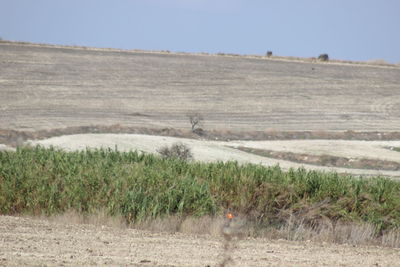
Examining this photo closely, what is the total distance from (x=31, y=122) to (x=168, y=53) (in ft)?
120

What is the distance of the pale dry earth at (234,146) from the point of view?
37166mm

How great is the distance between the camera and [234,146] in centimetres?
4294

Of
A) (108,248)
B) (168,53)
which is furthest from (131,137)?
(168,53)

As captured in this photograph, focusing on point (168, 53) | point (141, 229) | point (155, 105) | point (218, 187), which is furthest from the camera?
point (168, 53)

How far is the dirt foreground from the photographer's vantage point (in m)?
12.2

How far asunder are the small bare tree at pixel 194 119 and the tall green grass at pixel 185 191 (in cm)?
2569

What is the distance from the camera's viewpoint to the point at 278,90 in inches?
2420

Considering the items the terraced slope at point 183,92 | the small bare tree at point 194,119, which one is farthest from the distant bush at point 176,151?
the small bare tree at point 194,119

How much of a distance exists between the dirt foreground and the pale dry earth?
2017cm

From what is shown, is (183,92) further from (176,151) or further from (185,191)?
(185,191)

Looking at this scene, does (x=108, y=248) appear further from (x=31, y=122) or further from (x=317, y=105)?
(x=317, y=105)

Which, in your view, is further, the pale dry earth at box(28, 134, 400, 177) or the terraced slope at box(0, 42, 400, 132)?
the terraced slope at box(0, 42, 400, 132)

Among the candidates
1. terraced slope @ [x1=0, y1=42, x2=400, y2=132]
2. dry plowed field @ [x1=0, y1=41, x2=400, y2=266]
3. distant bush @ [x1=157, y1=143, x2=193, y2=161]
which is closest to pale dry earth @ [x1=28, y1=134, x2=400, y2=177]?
dry plowed field @ [x1=0, y1=41, x2=400, y2=266]

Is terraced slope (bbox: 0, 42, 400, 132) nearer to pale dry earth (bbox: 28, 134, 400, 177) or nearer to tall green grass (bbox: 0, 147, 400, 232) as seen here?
pale dry earth (bbox: 28, 134, 400, 177)
